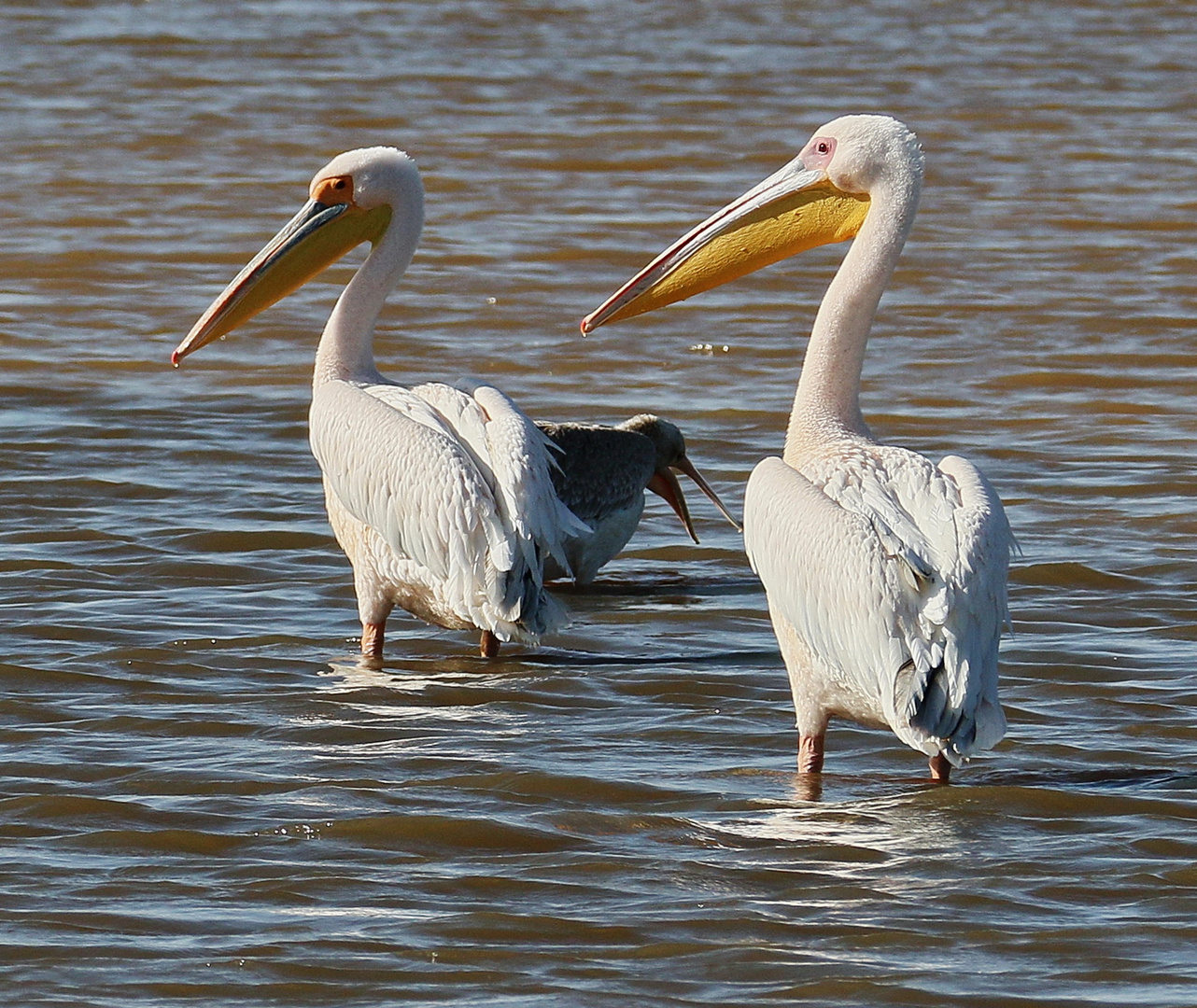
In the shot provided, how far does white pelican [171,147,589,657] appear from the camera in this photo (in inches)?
207

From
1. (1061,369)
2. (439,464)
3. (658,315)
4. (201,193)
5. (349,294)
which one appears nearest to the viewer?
(439,464)

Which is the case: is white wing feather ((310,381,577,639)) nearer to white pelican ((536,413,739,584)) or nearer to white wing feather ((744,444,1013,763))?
white pelican ((536,413,739,584))

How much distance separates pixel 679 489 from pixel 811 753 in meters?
2.40

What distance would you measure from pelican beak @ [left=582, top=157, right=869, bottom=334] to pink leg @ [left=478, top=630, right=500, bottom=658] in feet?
2.65

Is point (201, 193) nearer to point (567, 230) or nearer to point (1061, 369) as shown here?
point (567, 230)

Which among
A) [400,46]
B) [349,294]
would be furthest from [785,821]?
[400,46]

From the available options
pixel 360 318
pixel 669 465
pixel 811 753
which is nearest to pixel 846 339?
pixel 811 753

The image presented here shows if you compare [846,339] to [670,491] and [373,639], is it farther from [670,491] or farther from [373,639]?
[670,491]

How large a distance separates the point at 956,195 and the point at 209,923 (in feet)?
30.0

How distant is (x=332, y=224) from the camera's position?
6156 millimetres

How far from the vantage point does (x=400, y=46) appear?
18.6 m

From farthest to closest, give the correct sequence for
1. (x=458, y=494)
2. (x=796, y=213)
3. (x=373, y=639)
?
(x=373, y=639) < (x=458, y=494) < (x=796, y=213)

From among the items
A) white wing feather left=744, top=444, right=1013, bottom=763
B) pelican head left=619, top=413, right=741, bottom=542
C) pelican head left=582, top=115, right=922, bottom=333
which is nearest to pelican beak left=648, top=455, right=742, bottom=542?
pelican head left=619, top=413, right=741, bottom=542

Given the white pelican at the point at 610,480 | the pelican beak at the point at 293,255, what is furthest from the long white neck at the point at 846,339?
the pelican beak at the point at 293,255
